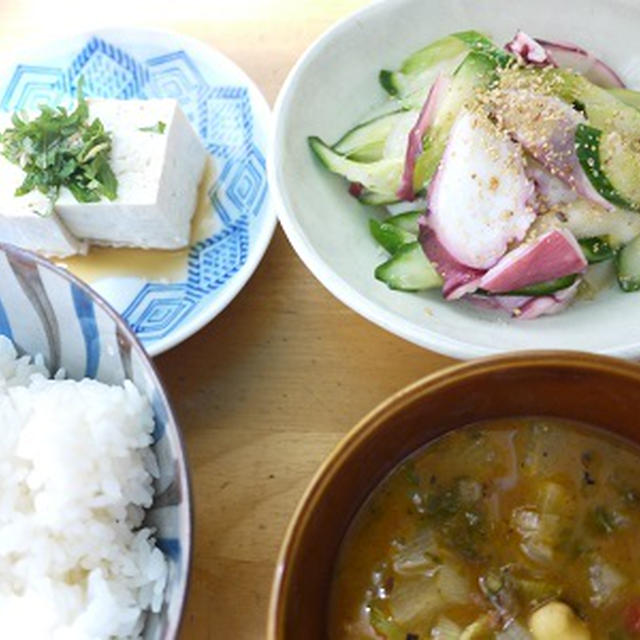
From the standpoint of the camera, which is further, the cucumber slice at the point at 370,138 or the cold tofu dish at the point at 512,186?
the cucumber slice at the point at 370,138

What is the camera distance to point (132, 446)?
4.24 ft

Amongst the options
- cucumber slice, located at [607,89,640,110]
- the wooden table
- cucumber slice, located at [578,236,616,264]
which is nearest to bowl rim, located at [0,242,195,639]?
the wooden table

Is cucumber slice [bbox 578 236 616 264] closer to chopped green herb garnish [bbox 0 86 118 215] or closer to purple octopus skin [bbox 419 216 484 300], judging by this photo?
purple octopus skin [bbox 419 216 484 300]

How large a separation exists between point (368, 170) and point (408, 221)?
0.32 feet

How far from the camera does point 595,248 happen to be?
1.45 metres

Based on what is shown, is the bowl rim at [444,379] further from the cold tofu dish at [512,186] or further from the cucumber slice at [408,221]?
the cucumber slice at [408,221]

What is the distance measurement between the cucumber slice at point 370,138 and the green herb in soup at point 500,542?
53 cm

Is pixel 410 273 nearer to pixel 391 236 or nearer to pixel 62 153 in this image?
pixel 391 236

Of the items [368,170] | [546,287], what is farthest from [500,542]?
[368,170]

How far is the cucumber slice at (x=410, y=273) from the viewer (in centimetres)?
145

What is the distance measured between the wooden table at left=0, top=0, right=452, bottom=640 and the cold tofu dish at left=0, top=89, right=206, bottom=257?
0.20m

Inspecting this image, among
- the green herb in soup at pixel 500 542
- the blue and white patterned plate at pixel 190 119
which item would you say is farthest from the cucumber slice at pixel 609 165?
the blue and white patterned plate at pixel 190 119

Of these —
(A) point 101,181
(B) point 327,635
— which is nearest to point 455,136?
(A) point 101,181

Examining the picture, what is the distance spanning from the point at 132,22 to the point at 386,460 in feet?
3.75
